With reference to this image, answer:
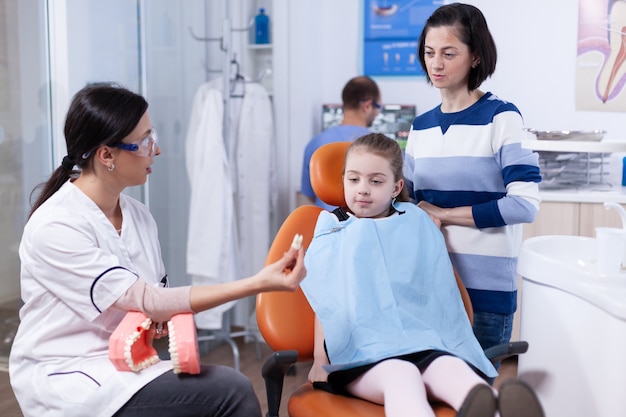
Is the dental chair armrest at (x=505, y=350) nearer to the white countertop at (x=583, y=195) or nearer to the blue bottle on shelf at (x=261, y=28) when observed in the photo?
the white countertop at (x=583, y=195)

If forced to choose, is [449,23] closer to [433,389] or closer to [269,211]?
[433,389]

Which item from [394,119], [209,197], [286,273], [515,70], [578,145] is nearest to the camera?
[286,273]

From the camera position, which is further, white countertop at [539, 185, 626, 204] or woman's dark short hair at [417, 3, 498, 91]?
white countertop at [539, 185, 626, 204]

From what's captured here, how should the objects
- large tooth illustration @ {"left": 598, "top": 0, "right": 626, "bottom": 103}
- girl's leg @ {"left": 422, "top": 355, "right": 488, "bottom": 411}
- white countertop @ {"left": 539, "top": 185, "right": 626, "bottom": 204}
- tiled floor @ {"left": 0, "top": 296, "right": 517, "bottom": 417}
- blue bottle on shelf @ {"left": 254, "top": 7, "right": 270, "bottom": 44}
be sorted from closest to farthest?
girl's leg @ {"left": 422, "top": 355, "right": 488, "bottom": 411} < tiled floor @ {"left": 0, "top": 296, "right": 517, "bottom": 417} < white countertop @ {"left": 539, "top": 185, "right": 626, "bottom": 204} < large tooth illustration @ {"left": 598, "top": 0, "right": 626, "bottom": 103} < blue bottle on shelf @ {"left": 254, "top": 7, "right": 270, "bottom": 44}

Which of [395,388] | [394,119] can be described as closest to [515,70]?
[394,119]

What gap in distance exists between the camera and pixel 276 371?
5.22 feet

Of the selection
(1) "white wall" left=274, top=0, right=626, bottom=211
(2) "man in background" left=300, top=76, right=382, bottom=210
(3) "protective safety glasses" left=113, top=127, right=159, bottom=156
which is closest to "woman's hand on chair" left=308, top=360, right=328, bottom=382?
(3) "protective safety glasses" left=113, top=127, right=159, bottom=156

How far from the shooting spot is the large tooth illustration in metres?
3.39

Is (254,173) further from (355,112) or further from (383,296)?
(383,296)

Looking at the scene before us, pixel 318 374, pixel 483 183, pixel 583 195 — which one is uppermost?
pixel 483 183

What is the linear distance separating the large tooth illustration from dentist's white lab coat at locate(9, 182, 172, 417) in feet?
9.06

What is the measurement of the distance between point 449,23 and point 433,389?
33.5 inches

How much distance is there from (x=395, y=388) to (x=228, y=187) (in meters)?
2.00

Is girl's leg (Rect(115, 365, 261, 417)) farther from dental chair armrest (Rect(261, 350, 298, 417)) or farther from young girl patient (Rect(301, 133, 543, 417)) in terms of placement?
young girl patient (Rect(301, 133, 543, 417))
